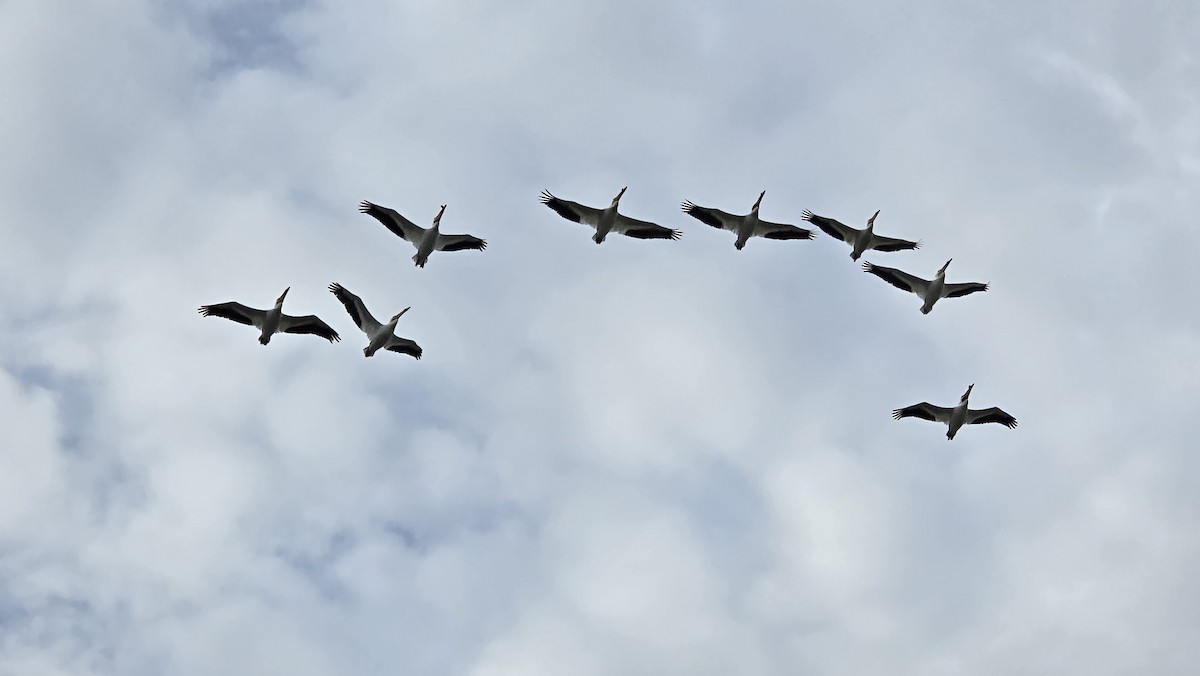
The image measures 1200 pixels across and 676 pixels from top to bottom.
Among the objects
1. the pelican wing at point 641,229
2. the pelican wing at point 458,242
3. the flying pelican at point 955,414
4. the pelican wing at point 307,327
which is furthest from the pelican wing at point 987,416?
the pelican wing at point 307,327

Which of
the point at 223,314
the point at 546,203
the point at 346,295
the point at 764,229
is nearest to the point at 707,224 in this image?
the point at 764,229

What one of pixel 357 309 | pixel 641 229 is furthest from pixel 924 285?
pixel 357 309

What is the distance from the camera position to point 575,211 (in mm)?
78375

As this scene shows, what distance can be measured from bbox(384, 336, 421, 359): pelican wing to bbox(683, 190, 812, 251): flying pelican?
699 inches

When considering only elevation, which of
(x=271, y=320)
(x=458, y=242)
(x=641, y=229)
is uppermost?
(x=641, y=229)

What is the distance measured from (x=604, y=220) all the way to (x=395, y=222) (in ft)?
39.6

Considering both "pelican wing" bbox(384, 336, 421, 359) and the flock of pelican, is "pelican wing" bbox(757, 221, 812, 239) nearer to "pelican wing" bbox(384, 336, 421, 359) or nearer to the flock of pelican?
the flock of pelican

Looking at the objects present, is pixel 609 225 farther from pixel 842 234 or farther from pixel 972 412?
pixel 972 412

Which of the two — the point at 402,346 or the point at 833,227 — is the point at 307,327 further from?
the point at 833,227

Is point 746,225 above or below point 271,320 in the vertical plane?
above

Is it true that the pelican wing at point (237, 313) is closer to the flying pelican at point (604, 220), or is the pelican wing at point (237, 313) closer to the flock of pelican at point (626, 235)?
the flock of pelican at point (626, 235)

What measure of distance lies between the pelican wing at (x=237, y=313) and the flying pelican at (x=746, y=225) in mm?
25209

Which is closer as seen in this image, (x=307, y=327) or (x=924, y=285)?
(x=307, y=327)

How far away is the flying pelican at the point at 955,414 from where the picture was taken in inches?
3189
